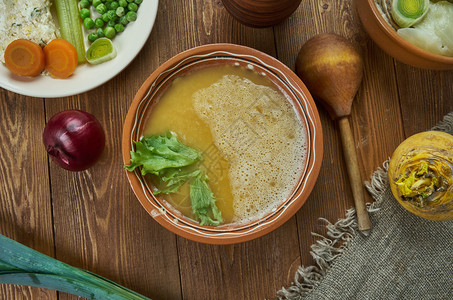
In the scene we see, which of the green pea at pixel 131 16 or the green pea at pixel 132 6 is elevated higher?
the green pea at pixel 132 6

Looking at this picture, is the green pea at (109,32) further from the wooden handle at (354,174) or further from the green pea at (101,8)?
the wooden handle at (354,174)

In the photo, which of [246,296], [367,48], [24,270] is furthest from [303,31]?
[24,270]

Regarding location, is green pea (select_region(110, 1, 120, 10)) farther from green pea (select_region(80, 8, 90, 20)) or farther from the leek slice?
the leek slice

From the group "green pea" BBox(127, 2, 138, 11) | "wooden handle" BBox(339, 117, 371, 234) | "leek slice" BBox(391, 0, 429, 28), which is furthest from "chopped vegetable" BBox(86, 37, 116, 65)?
"leek slice" BBox(391, 0, 429, 28)

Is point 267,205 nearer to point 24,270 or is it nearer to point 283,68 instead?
point 283,68

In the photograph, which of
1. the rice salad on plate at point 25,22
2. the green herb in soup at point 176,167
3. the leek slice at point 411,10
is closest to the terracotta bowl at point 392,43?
the leek slice at point 411,10

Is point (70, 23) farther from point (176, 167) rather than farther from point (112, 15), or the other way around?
point (176, 167)
